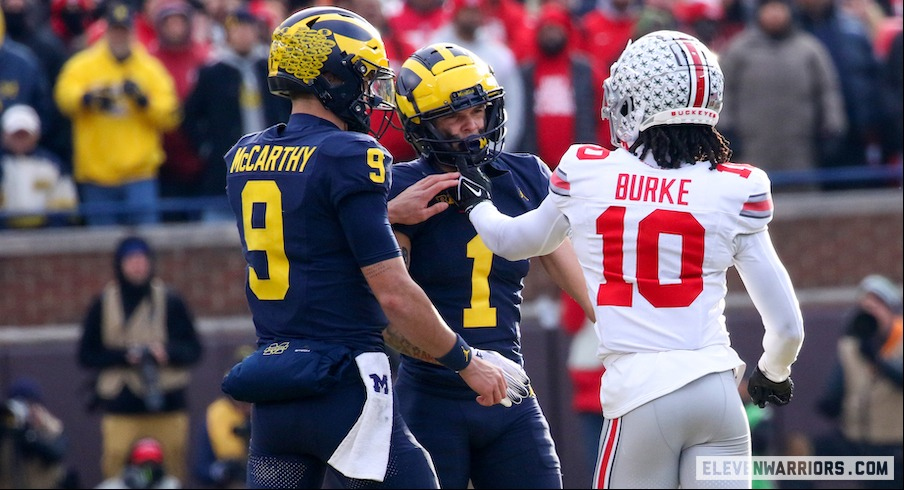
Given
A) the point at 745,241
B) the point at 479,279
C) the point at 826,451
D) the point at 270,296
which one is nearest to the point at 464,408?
the point at 479,279

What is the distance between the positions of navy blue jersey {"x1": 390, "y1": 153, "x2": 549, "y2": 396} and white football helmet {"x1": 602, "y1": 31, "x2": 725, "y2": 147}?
854 millimetres

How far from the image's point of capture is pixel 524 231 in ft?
14.5

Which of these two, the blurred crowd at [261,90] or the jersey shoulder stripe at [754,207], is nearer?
the jersey shoulder stripe at [754,207]

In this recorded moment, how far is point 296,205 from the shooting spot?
14.2ft

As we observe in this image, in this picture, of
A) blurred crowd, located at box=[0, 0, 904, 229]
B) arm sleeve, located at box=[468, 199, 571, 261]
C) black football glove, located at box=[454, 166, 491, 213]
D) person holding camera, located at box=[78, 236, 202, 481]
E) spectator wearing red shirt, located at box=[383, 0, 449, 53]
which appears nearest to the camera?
arm sleeve, located at box=[468, 199, 571, 261]

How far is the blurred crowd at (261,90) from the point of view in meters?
9.55

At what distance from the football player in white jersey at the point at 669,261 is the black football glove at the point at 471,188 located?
50 centimetres

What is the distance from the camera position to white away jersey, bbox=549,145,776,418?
4.08 meters

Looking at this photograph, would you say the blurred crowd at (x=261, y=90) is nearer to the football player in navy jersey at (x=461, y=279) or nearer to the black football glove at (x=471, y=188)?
the football player in navy jersey at (x=461, y=279)

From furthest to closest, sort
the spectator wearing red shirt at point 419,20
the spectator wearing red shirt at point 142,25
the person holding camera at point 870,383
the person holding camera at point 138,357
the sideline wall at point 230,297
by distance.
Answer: the spectator wearing red shirt at point 419,20 → the spectator wearing red shirt at point 142,25 → the sideline wall at point 230,297 → the person holding camera at point 138,357 → the person holding camera at point 870,383

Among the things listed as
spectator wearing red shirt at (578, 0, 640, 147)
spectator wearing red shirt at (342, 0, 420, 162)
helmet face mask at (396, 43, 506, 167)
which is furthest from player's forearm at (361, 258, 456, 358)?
spectator wearing red shirt at (578, 0, 640, 147)

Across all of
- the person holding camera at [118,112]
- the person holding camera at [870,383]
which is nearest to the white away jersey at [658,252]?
the person holding camera at [870,383]

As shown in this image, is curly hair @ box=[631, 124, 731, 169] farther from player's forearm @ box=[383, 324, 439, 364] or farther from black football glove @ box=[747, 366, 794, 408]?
player's forearm @ box=[383, 324, 439, 364]

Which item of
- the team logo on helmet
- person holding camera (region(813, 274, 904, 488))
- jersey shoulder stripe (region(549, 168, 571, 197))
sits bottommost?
person holding camera (region(813, 274, 904, 488))
